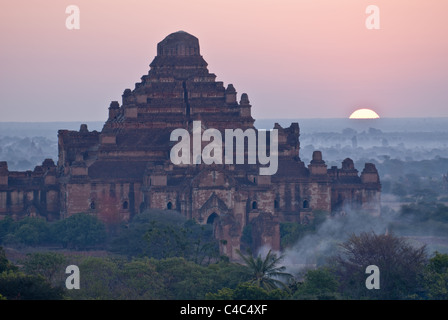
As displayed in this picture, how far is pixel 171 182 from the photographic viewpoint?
298 ft

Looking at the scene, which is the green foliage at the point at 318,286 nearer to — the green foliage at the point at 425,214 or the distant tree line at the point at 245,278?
the distant tree line at the point at 245,278

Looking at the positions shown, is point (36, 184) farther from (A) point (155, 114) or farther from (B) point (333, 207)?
(B) point (333, 207)

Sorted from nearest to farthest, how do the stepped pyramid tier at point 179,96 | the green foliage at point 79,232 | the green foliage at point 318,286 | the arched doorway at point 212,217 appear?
the green foliage at point 318,286 → the green foliage at point 79,232 → the arched doorway at point 212,217 → the stepped pyramid tier at point 179,96

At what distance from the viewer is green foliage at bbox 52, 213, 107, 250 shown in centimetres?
8650

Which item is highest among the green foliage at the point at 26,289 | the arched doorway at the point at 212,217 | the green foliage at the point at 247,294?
the arched doorway at the point at 212,217

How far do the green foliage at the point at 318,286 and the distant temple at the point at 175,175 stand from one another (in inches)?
822

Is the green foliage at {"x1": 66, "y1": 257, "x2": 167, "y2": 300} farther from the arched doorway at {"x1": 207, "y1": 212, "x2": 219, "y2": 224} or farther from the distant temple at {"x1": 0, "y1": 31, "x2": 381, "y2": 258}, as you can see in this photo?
the arched doorway at {"x1": 207, "y1": 212, "x2": 219, "y2": 224}

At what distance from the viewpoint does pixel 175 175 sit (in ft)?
299

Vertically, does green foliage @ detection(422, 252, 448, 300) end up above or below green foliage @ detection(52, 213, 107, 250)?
below

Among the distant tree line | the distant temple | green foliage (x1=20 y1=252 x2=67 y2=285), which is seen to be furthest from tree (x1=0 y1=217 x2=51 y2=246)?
green foliage (x1=20 y1=252 x2=67 y2=285)

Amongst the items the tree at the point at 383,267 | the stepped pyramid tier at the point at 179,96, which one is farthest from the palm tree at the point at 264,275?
the stepped pyramid tier at the point at 179,96

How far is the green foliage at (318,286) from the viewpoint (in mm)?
61750

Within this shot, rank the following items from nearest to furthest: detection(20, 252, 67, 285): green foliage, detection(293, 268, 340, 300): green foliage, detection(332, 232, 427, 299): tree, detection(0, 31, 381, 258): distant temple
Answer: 1. detection(293, 268, 340, 300): green foliage
2. detection(332, 232, 427, 299): tree
3. detection(20, 252, 67, 285): green foliage
4. detection(0, 31, 381, 258): distant temple

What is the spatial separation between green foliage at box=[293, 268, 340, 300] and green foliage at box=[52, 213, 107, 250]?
25143mm
